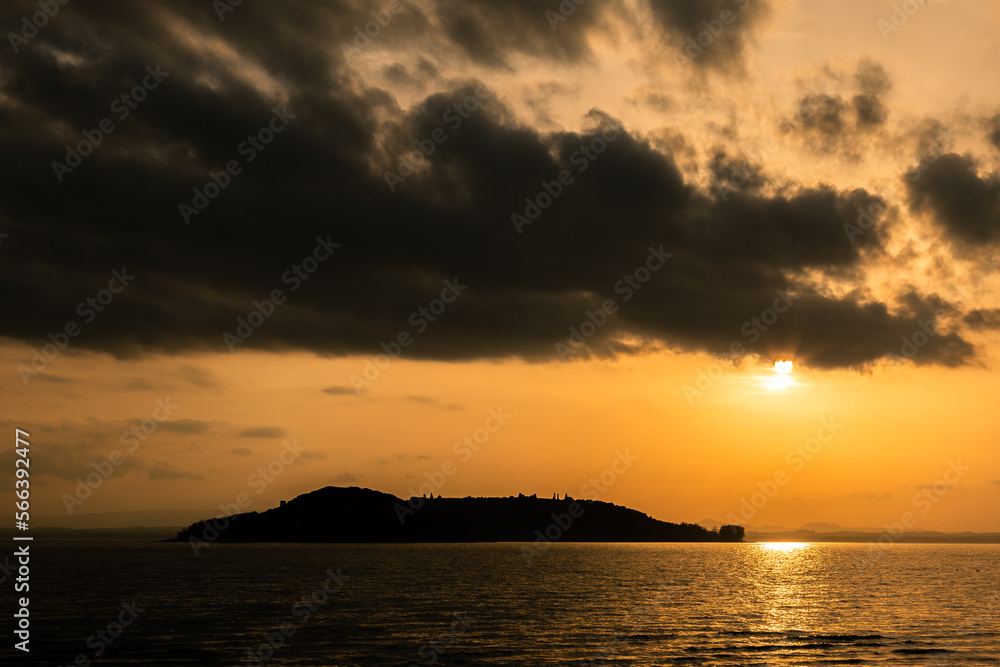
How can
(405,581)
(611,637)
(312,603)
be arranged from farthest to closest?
(405,581), (312,603), (611,637)

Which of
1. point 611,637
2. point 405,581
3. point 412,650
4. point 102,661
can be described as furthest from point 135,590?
point 611,637

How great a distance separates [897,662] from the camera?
64375 millimetres

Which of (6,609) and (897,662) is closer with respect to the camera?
(897,662)

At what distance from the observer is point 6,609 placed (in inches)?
3597

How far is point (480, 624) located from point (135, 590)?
67.3 meters

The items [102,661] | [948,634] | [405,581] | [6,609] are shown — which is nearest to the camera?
[102,661]

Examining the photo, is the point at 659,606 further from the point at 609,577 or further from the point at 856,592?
the point at 609,577

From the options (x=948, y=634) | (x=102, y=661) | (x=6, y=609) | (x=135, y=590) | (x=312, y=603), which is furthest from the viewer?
(x=135, y=590)

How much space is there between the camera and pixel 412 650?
66.9 m

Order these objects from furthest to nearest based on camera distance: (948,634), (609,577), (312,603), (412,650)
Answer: (609,577)
(312,603)
(948,634)
(412,650)

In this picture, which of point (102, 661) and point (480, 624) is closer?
point (102, 661)

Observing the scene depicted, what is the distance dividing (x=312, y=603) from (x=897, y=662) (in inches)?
2728

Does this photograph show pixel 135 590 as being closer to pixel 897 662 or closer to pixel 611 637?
pixel 611 637

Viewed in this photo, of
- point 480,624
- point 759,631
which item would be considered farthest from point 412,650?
point 759,631
